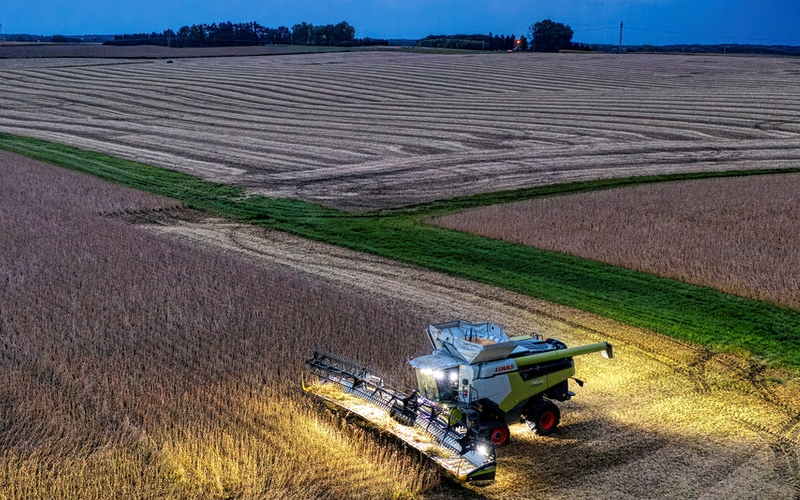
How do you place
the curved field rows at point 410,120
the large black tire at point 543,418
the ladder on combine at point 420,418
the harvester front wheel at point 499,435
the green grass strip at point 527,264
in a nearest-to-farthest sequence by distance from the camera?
the ladder on combine at point 420,418
the harvester front wheel at point 499,435
the large black tire at point 543,418
the green grass strip at point 527,264
the curved field rows at point 410,120

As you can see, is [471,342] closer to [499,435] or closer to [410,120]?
[499,435]

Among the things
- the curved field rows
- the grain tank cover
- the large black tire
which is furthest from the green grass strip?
the grain tank cover

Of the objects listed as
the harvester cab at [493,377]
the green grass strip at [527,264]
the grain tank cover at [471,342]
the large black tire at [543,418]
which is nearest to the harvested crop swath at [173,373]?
the harvester cab at [493,377]

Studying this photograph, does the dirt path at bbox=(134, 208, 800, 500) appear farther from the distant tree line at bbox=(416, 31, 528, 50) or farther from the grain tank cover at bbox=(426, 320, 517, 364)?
the distant tree line at bbox=(416, 31, 528, 50)

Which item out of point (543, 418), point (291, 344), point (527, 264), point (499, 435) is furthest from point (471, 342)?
point (527, 264)

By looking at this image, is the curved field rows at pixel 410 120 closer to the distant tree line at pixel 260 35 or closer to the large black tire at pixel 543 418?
the large black tire at pixel 543 418

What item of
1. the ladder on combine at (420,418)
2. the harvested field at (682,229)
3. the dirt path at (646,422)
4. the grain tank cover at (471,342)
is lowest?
the dirt path at (646,422)

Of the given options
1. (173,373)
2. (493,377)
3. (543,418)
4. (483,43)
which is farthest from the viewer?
(483,43)
